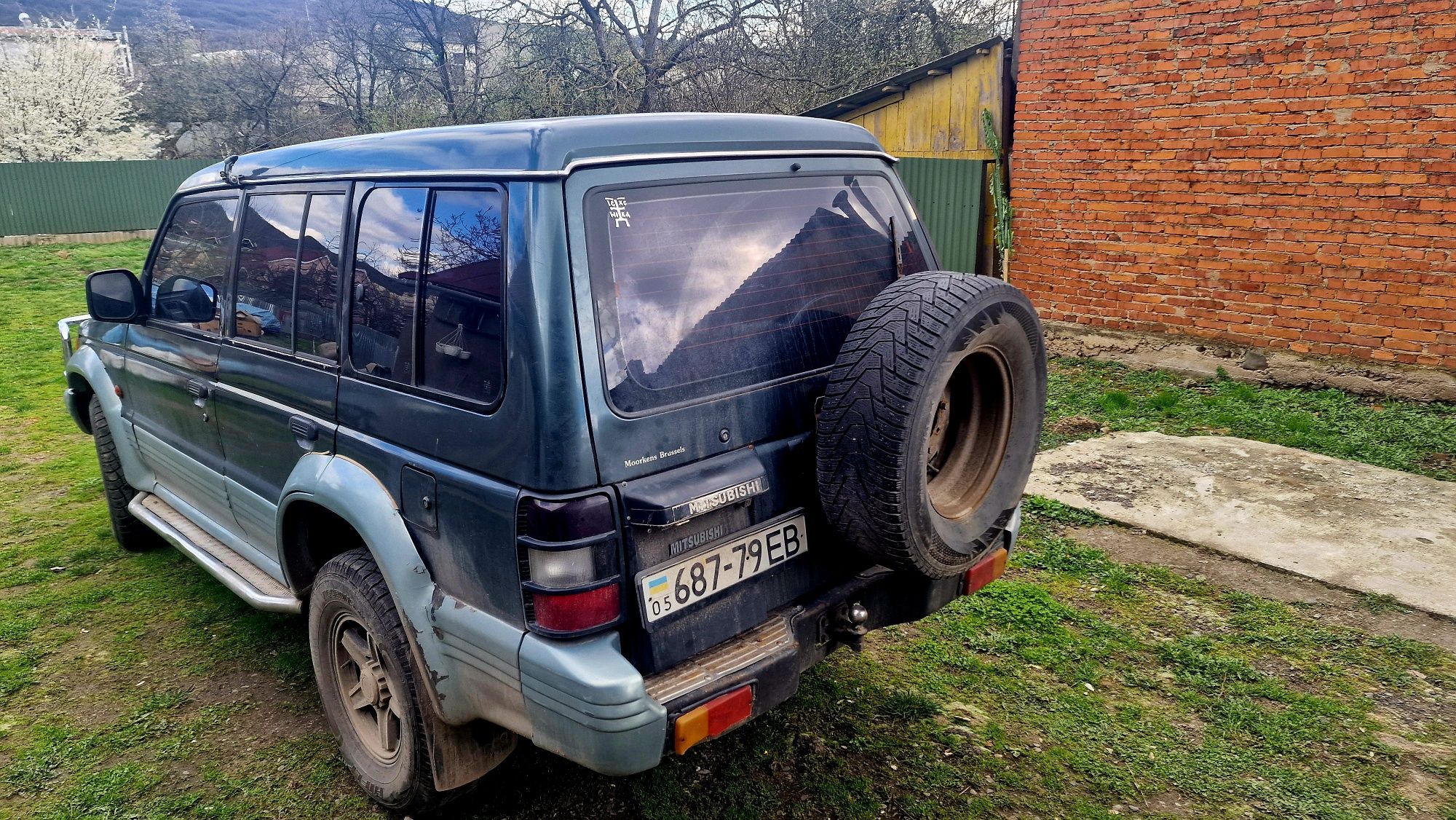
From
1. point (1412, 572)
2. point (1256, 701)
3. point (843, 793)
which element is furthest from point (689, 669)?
point (1412, 572)

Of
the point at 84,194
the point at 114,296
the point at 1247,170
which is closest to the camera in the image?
the point at 114,296

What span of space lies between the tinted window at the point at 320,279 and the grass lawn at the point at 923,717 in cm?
144

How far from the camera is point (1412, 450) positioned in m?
5.78

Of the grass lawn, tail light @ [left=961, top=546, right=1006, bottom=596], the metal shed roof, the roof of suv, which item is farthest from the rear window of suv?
the metal shed roof

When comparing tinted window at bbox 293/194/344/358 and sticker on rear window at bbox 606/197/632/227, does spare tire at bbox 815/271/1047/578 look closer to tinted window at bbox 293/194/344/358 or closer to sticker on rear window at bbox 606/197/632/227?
sticker on rear window at bbox 606/197/632/227

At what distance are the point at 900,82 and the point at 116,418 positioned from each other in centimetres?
766

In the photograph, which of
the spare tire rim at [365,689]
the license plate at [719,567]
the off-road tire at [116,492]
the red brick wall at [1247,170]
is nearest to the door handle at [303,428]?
the spare tire rim at [365,689]

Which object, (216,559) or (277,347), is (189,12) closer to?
(216,559)

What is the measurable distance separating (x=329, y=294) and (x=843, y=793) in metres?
2.25

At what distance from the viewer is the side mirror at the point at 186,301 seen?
3678mm

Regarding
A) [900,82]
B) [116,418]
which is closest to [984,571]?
[116,418]

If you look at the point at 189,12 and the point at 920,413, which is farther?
the point at 189,12

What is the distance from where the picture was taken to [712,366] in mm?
2574

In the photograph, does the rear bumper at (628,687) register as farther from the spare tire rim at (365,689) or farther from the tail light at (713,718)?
the spare tire rim at (365,689)
